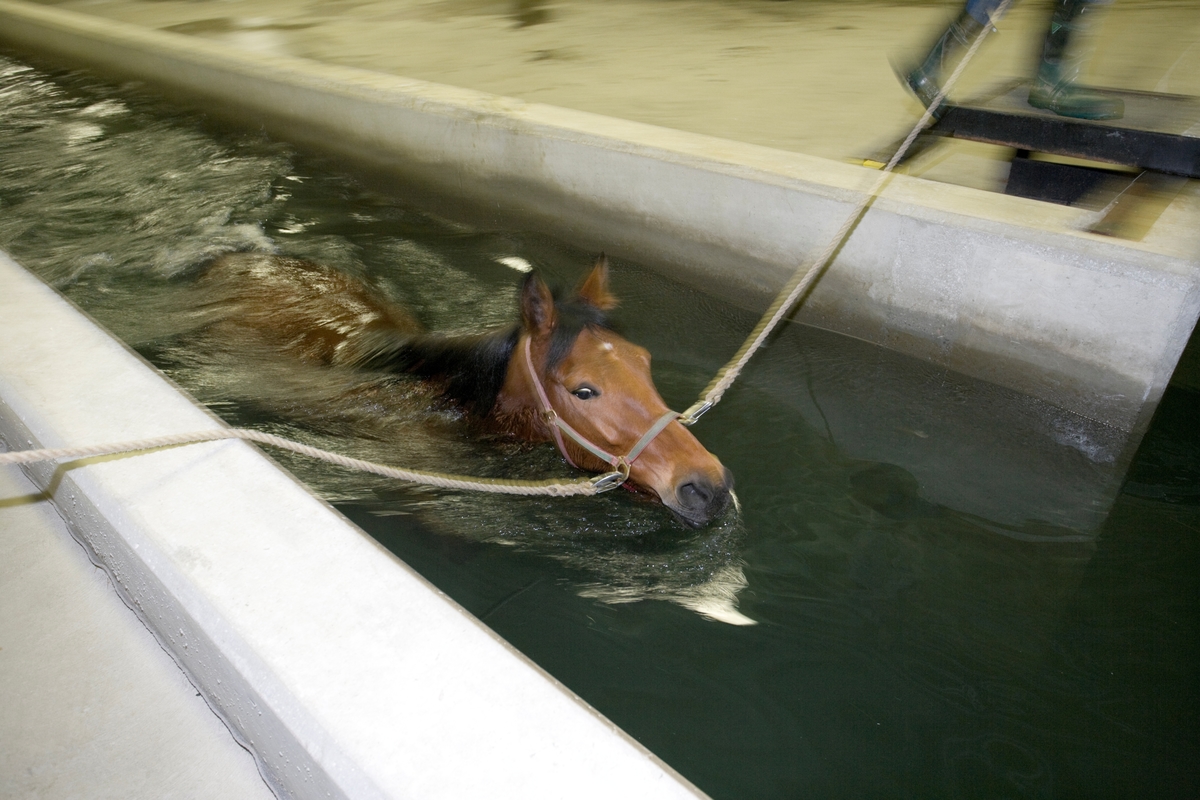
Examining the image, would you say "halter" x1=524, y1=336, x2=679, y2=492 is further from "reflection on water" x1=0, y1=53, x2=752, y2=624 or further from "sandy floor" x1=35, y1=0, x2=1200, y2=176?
"sandy floor" x1=35, y1=0, x2=1200, y2=176

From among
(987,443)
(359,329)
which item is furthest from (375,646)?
(987,443)

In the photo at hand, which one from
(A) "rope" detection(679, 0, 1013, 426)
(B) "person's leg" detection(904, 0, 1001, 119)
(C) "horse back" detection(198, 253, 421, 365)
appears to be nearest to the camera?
(A) "rope" detection(679, 0, 1013, 426)

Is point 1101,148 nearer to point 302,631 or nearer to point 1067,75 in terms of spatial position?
point 1067,75

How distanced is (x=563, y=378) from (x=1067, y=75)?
316 centimetres

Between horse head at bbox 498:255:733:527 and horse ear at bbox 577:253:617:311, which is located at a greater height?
horse ear at bbox 577:253:617:311

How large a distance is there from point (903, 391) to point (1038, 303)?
65 cm

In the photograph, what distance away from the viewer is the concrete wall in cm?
295

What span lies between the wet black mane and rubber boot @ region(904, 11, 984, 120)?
254 centimetres

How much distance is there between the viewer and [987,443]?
10.1 feet

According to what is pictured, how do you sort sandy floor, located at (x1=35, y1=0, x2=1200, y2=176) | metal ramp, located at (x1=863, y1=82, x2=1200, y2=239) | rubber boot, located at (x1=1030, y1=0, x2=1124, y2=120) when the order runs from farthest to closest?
sandy floor, located at (x1=35, y1=0, x2=1200, y2=176) → rubber boot, located at (x1=1030, y1=0, x2=1124, y2=120) → metal ramp, located at (x1=863, y1=82, x2=1200, y2=239)

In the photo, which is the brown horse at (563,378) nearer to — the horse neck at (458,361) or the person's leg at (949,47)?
the horse neck at (458,361)

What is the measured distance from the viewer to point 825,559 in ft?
8.18

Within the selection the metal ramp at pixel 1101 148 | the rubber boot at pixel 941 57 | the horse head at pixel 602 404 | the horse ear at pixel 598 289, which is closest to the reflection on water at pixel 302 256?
the horse head at pixel 602 404

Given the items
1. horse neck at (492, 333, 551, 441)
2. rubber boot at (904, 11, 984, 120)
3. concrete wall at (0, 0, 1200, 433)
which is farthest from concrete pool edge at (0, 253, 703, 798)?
rubber boot at (904, 11, 984, 120)
